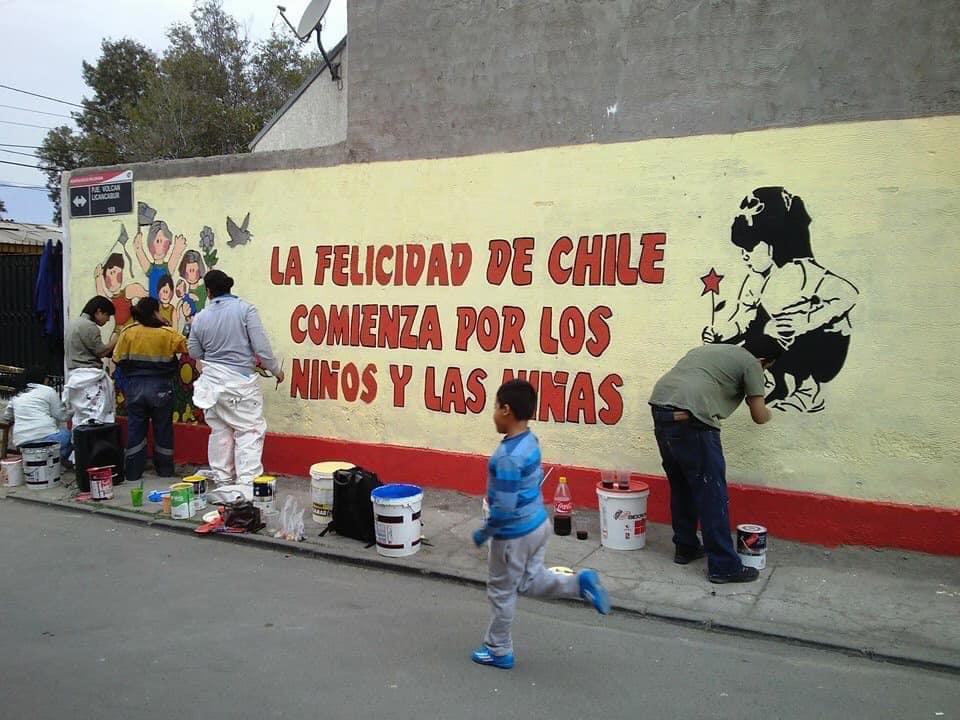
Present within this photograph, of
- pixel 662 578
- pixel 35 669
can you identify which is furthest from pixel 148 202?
pixel 662 578

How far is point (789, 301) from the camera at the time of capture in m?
6.35

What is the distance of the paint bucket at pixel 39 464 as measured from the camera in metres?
8.31

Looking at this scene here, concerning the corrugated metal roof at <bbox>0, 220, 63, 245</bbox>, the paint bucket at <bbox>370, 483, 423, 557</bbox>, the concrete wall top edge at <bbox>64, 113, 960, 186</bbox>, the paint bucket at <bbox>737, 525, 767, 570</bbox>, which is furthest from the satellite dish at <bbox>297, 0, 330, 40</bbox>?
the paint bucket at <bbox>737, 525, 767, 570</bbox>

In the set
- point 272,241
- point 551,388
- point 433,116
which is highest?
point 433,116

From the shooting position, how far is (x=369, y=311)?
27.1 ft

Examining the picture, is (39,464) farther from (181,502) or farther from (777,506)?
(777,506)

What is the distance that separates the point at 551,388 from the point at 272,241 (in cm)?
357

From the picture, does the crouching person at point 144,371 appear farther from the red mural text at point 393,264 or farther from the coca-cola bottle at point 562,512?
the coca-cola bottle at point 562,512

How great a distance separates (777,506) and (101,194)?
8387 millimetres

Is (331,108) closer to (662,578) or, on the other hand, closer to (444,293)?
(444,293)

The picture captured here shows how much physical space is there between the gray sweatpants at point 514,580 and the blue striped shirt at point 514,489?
0.21ft

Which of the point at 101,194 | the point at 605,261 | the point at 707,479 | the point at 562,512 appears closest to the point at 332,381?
the point at 562,512

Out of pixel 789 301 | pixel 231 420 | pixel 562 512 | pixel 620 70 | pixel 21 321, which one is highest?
pixel 620 70

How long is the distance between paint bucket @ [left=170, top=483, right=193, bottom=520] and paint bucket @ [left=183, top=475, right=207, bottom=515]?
9 centimetres
